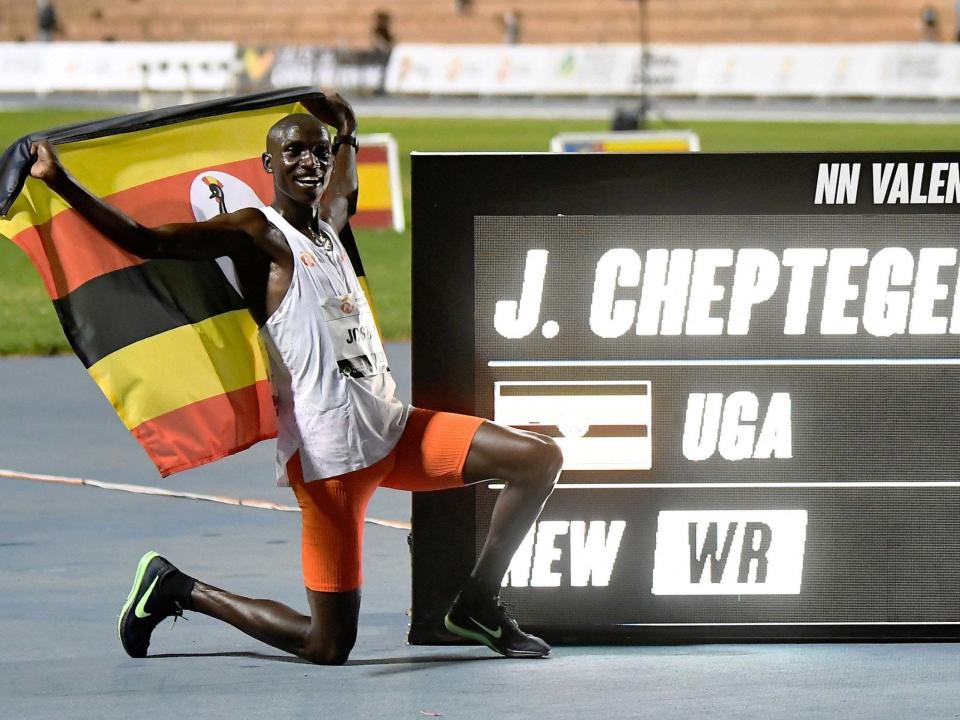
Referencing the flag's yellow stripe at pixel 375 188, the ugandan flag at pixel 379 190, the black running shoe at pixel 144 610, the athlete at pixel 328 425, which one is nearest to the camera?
the athlete at pixel 328 425

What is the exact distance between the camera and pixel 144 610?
6.21 meters

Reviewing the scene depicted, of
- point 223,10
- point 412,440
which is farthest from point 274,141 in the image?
point 223,10

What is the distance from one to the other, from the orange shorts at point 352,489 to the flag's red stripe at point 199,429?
42 cm

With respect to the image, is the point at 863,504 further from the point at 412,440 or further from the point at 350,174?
the point at 350,174

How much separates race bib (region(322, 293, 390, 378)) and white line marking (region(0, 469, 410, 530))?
7.83 ft

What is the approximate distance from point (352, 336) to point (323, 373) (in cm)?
16

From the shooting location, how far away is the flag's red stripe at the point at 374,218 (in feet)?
72.4

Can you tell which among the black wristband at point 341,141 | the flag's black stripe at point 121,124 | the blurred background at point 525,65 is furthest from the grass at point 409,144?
the flag's black stripe at point 121,124

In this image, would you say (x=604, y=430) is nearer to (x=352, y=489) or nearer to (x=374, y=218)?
(x=352, y=489)

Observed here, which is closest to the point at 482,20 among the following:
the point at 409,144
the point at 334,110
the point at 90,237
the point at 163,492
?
the point at 409,144

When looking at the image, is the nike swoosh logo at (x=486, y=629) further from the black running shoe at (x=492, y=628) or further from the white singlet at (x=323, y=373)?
the white singlet at (x=323, y=373)

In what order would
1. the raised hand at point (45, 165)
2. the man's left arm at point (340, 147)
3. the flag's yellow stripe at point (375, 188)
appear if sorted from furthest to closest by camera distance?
the flag's yellow stripe at point (375, 188)
the man's left arm at point (340, 147)
the raised hand at point (45, 165)

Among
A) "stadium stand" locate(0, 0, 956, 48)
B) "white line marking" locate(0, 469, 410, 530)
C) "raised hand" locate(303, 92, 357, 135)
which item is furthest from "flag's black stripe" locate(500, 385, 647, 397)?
"stadium stand" locate(0, 0, 956, 48)

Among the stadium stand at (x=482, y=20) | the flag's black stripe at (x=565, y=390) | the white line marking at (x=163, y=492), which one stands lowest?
the stadium stand at (x=482, y=20)
